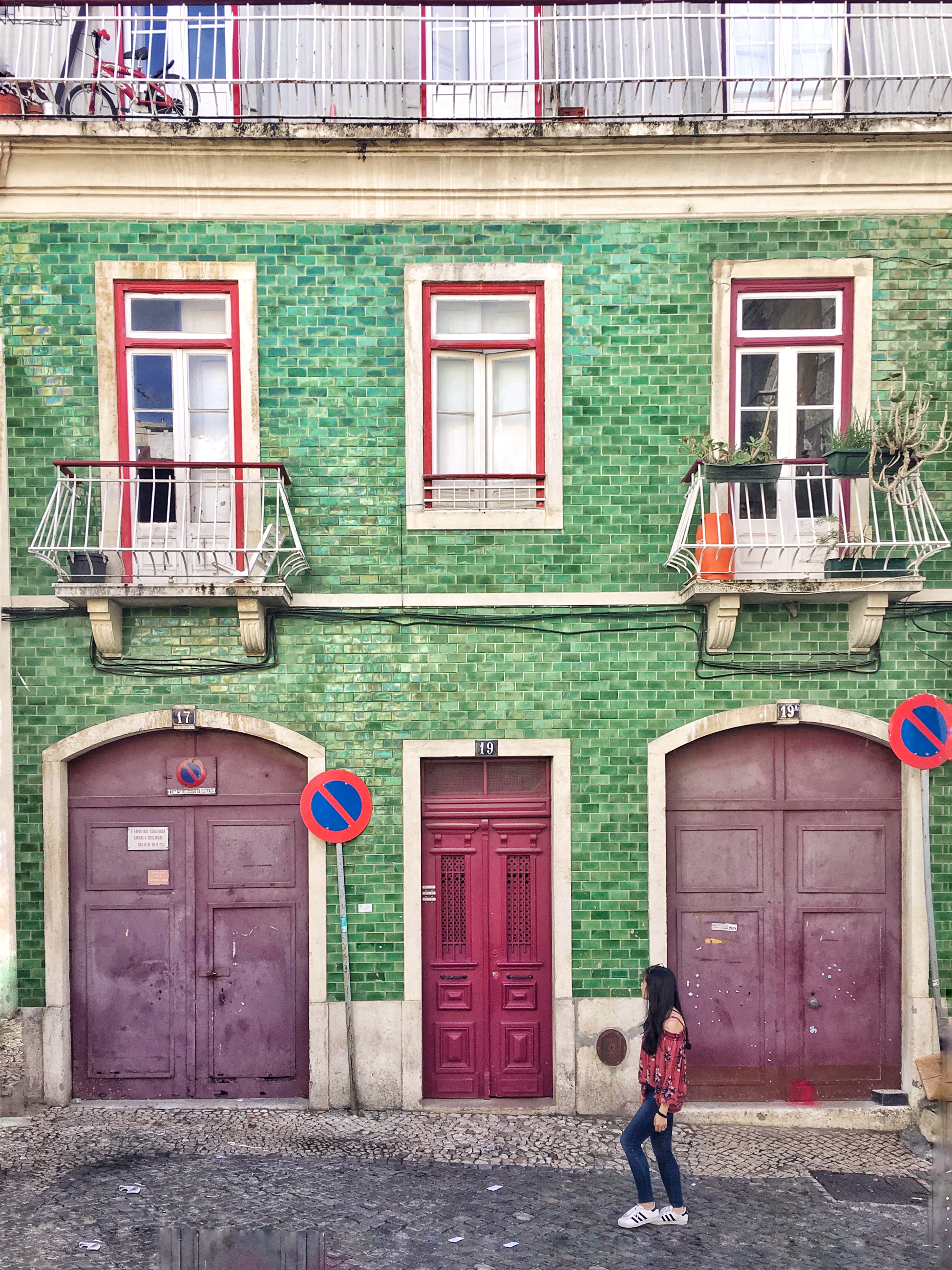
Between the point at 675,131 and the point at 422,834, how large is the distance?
19.2ft

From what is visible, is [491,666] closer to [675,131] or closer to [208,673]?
[208,673]

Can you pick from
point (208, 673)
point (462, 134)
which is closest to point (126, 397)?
point (208, 673)

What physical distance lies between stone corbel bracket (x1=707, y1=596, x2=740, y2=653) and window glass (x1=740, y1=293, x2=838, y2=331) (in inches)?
89.5

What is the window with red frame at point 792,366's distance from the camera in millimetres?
7473

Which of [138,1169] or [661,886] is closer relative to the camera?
[138,1169]

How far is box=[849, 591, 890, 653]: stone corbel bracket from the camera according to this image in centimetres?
711

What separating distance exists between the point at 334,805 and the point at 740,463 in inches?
158

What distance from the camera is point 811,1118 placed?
7.24 metres

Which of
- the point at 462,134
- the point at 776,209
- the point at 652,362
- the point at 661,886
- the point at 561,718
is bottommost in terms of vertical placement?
the point at 661,886

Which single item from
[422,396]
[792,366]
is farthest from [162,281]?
[792,366]

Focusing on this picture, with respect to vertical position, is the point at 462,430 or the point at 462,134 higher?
the point at 462,134

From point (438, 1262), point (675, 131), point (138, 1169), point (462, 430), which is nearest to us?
point (438, 1262)

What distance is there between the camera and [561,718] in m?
7.41

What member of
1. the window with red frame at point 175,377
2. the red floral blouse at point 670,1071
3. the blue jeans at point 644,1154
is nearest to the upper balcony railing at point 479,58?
the window with red frame at point 175,377
